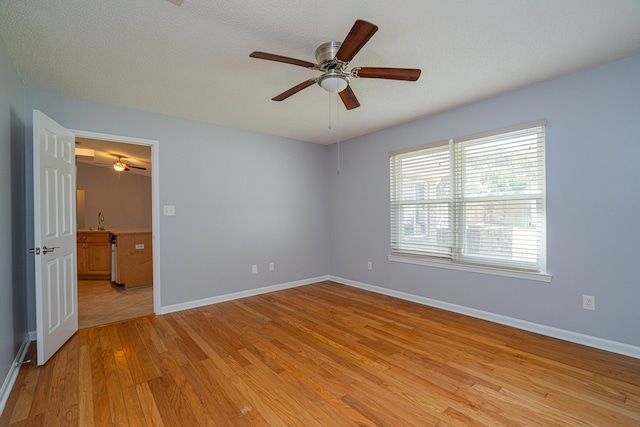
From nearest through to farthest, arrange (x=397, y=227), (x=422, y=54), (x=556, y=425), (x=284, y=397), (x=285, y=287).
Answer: (x=556, y=425), (x=284, y=397), (x=422, y=54), (x=397, y=227), (x=285, y=287)

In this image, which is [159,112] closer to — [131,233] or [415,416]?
[131,233]

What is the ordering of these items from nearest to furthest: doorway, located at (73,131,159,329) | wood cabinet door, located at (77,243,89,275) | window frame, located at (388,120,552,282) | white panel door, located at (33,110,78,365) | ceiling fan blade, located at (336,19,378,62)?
ceiling fan blade, located at (336,19,378,62)
white panel door, located at (33,110,78,365)
window frame, located at (388,120,552,282)
doorway, located at (73,131,159,329)
wood cabinet door, located at (77,243,89,275)

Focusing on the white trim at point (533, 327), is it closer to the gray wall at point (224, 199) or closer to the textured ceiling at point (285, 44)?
the gray wall at point (224, 199)

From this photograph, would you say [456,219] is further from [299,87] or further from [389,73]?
[299,87]

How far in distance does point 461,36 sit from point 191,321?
3.76 metres

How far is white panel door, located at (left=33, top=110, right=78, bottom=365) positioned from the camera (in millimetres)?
2283

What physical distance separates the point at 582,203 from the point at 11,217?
4.90m

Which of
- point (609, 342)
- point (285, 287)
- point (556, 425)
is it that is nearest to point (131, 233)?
point (285, 287)

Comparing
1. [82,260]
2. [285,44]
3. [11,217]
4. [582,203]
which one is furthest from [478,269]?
[82,260]

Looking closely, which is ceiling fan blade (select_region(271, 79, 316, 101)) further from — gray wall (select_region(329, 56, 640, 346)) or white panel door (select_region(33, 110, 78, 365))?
gray wall (select_region(329, 56, 640, 346))

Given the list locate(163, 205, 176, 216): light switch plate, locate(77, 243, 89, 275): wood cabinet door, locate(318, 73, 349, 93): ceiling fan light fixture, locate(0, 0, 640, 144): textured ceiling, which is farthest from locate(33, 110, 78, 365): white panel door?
locate(77, 243, 89, 275): wood cabinet door

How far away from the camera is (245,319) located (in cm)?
329

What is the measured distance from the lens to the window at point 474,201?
2.87 metres

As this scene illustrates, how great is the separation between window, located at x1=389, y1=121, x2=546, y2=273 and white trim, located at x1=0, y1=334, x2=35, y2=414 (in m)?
3.97
